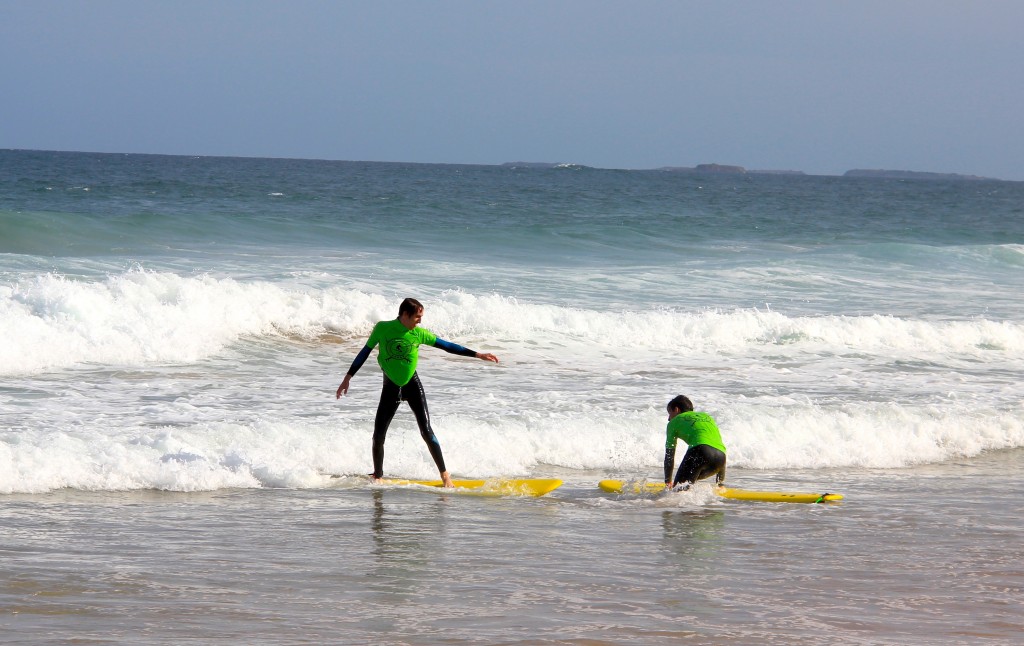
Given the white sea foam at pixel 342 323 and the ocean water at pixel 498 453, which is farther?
the white sea foam at pixel 342 323

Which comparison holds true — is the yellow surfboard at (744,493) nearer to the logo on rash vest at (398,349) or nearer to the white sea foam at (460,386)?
the white sea foam at (460,386)

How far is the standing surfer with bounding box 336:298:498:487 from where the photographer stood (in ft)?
28.4

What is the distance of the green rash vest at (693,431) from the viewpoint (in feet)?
28.5

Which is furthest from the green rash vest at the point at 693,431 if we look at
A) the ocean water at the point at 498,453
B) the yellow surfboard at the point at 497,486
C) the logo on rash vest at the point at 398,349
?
the logo on rash vest at the point at 398,349

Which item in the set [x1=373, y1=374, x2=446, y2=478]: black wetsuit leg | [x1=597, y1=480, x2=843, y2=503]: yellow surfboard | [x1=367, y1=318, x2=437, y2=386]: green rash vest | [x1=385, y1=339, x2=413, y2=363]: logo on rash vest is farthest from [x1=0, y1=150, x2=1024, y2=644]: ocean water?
[x1=385, y1=339, x2=413, y2=363]: logo on rash vest

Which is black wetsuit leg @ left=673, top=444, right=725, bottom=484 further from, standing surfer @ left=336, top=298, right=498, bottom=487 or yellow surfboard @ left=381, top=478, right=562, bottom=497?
standing surfer @ left=336, top=298, right=498, bottom=487

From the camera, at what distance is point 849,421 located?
1120 cm

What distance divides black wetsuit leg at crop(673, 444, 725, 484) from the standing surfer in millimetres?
1684

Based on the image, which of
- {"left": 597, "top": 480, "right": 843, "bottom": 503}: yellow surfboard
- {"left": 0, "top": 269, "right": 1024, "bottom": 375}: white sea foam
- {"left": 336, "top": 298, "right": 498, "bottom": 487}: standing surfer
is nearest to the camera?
{"left": 597, "top": 480, "right": 843, "bottom": 503}: yellow surfboard

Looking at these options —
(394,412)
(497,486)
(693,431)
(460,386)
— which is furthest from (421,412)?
(460,386)

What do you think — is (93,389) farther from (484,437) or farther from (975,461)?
(975,461)

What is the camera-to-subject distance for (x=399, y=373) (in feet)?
28.6

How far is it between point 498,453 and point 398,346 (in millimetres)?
1739

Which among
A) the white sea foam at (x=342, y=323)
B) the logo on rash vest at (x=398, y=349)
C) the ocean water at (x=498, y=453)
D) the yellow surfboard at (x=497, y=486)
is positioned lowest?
the yellow surfboard at (x=497, y=486)
